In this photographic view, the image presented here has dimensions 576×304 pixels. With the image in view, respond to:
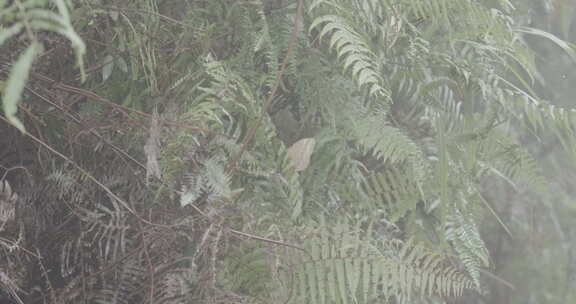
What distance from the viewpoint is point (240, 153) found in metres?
0.93

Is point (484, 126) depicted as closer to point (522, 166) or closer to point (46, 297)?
point (522, 166)

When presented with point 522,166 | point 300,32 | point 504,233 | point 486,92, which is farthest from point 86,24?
point 504,233

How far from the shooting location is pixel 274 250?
0.90 meters

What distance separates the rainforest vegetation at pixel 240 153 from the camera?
0.92m

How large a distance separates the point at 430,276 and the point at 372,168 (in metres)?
0.39

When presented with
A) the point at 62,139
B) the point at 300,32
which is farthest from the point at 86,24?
the point at 300,32

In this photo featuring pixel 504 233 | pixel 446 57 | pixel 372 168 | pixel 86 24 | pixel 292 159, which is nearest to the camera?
pixel 86 24

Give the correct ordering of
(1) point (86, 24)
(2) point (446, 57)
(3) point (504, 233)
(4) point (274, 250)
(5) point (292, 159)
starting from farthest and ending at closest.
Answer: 1. (3) point (504, 233)
2. (2) point (446, 57)
3. (5) point (292, 159)
4. (1) point (86, 24)
5. (4) point (274, 250)

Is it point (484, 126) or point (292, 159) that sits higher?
point (484, 126)

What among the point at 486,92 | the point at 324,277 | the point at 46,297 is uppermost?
the point at 486,92

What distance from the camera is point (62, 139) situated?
1.00 meters

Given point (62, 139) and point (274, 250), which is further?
point (62, 139)

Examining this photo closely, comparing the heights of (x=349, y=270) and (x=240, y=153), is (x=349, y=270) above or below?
below

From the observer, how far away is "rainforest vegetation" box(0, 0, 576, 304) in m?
0.92
